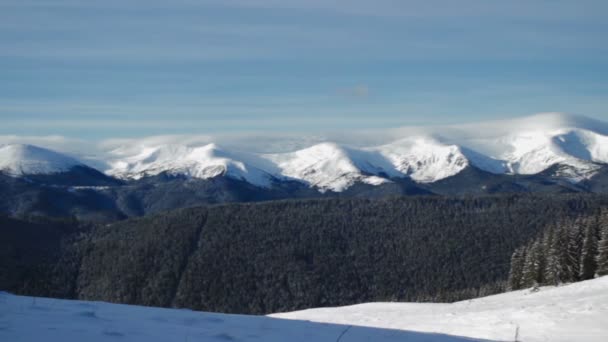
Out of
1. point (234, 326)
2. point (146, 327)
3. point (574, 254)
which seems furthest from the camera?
point (574, 254)

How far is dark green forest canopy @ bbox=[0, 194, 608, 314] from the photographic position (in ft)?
360

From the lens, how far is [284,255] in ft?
434

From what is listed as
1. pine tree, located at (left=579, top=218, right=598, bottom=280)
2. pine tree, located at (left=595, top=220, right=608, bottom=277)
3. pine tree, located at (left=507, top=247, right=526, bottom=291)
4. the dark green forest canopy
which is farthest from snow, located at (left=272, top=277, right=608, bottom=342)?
the dark green forest canopy

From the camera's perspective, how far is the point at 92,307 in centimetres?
1491

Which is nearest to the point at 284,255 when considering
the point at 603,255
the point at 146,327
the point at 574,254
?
the point at 574,254

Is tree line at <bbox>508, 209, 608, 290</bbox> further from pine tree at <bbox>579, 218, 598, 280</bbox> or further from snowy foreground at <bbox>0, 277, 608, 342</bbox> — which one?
snowy foreground at <bbox>0, 277, 608, 342</bbox>

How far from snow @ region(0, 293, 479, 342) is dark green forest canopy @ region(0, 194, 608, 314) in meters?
79.6

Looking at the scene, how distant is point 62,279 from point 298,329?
111 meters

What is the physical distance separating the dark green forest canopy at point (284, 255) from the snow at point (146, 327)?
3135 inches

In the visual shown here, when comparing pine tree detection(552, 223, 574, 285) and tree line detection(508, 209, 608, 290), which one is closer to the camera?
tree line detection(508, 209, 608, 290)

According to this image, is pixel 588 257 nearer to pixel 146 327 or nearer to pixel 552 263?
pixel 552 263

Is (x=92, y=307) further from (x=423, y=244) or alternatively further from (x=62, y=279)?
(x=423, y=244)

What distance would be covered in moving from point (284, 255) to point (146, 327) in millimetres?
120627

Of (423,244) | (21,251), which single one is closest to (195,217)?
(21,251)
